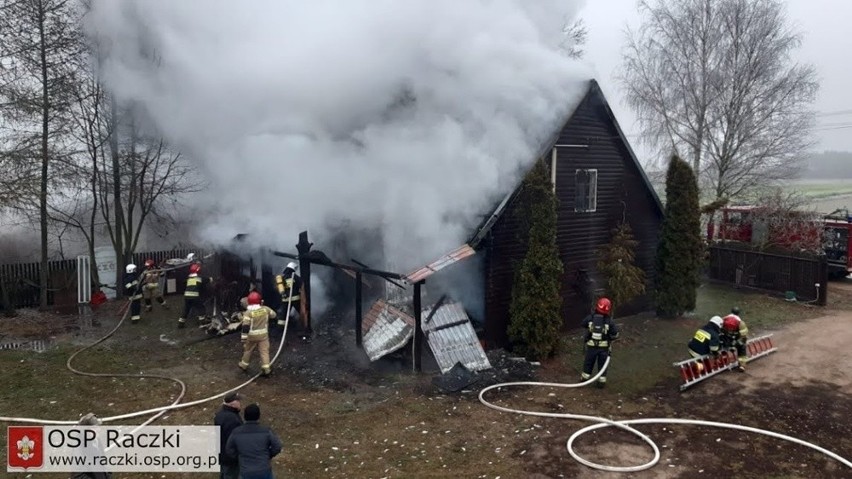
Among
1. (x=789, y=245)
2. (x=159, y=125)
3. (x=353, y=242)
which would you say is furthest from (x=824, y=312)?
(x=159, y=125)

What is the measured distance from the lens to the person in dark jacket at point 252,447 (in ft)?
17.0

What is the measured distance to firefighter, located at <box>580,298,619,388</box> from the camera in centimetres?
929

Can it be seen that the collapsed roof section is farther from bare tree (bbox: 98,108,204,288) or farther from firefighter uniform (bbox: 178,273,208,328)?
bare tree (bbox: 98,108,204,288)

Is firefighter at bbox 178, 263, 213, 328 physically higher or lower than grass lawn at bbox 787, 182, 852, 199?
lower

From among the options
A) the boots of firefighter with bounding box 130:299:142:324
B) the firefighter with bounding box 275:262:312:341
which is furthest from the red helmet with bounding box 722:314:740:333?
the boots of firefighter with bounding box 130:299:142:324

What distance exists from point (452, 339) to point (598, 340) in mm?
2476

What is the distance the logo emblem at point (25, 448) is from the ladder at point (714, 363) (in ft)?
30.0

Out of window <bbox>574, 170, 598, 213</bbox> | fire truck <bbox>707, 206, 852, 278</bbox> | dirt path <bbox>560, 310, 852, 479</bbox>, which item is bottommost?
dirt path <bbox>560, 310, 852, 479</bbox>

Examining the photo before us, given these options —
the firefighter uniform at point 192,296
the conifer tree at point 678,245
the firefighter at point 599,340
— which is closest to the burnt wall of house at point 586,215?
the conifer tree at point 678,245

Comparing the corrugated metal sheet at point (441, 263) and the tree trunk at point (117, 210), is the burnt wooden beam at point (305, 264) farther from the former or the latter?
the tree trunk at point (117, 210)

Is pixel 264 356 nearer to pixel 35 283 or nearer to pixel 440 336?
pixel 440 336

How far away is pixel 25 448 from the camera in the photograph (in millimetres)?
6781

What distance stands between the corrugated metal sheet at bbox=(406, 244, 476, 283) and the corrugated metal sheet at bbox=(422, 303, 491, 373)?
104 centimetres

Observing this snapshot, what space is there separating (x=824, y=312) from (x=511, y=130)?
34.8 ft
